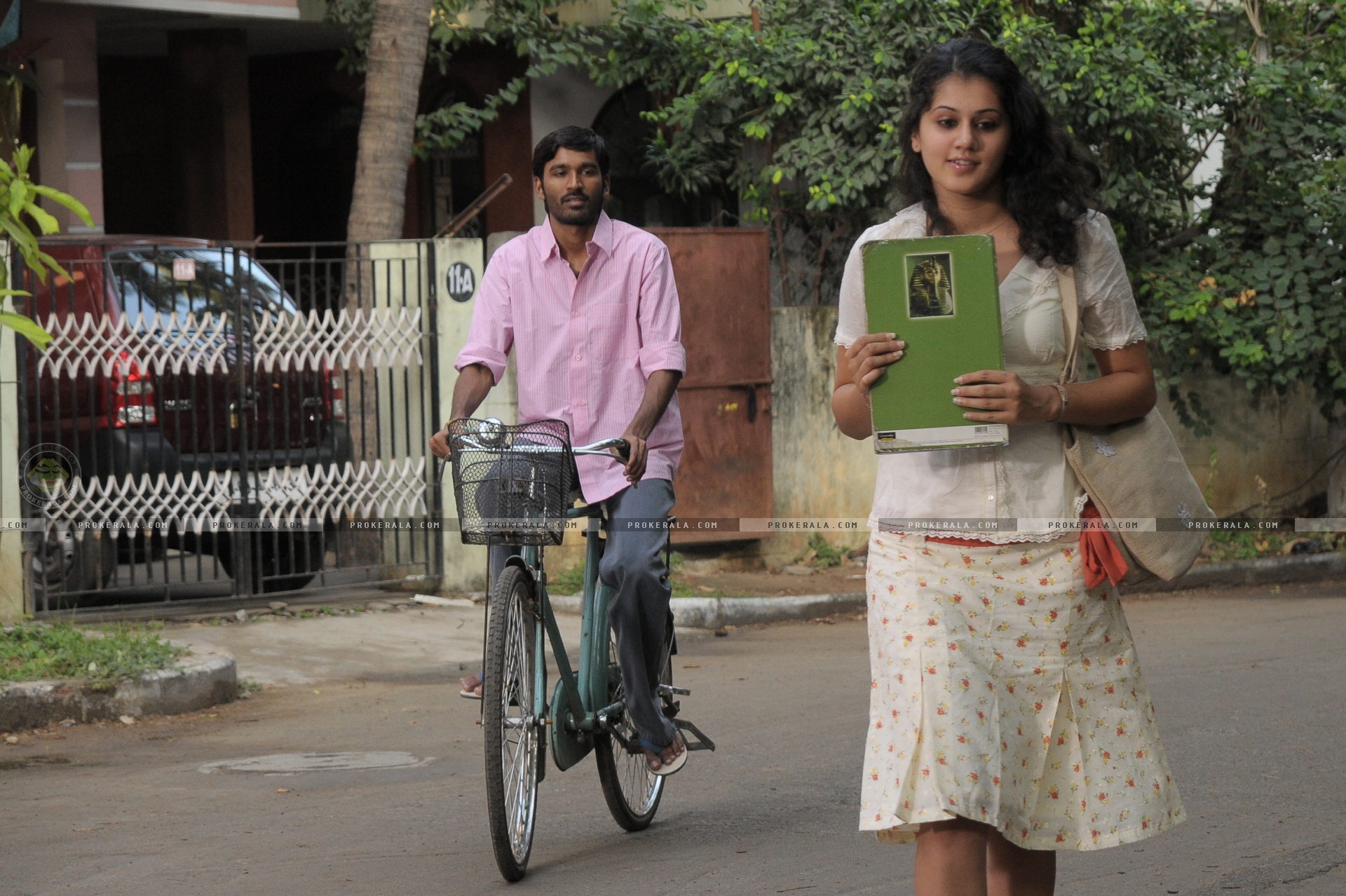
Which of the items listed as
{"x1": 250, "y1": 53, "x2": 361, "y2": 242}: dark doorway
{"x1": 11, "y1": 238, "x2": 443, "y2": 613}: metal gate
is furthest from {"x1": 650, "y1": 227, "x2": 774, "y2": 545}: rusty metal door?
{"x1": 250, "y1": 53, "x2": 361, "y2": 242}: dark doorway

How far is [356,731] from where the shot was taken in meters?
6.76

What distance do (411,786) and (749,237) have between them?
6.45m

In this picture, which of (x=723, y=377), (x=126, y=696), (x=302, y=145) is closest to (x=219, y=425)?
(x=126, y=696)

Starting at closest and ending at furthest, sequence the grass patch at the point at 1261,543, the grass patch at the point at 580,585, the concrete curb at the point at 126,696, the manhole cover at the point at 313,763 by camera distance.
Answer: the manhole cover at the point at 313,763, the concrete curb at the point at 126,696, the grass patch at the point at 580,585, the grass patch at the point at 1261,543

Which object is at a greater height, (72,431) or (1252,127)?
(1252,127)

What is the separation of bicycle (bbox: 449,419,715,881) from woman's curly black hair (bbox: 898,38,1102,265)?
1600mm

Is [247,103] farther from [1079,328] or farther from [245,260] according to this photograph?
[1079,328]

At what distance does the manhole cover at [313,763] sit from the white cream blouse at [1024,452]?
11.3ft

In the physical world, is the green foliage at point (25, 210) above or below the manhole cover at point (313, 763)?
above

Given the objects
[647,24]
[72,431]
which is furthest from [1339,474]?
[72,431]

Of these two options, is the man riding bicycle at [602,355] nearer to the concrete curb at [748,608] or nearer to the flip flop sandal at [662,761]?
the flip flop sandal at [662,761]

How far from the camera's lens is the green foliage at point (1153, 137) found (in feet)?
37.9

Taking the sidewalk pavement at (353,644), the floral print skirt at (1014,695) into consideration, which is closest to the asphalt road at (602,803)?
the sidewalk pavement at (353,644)

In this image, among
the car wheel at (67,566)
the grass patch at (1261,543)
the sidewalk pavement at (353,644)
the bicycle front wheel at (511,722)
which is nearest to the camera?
the bicycle front wheel at (511,722)
